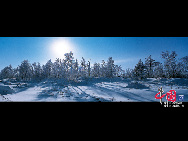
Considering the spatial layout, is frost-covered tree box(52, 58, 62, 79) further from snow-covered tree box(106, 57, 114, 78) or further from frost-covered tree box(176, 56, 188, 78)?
frost-covered tree box(176, 56, 188, 78)

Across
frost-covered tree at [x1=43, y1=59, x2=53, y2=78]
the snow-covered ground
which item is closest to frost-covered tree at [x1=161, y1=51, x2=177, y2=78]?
Result: the snow-covered ground

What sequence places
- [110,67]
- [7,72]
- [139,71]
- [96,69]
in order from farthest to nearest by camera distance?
[7,72], [96,69], [110,67], [139,71]

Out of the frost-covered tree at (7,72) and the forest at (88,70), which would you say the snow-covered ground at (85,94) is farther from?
the frost-covered tree at (7,72)

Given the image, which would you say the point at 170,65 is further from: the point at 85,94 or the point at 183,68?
the point at 85,94

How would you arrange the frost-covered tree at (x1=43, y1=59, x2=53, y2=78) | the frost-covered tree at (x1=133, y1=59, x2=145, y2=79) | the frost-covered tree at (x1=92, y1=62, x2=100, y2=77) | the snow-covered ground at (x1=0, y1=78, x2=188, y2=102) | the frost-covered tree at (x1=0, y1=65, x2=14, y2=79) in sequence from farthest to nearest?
the frost-covered tree at (x1=0, y1=65, x2=14, y2=79), the frost-covered tree at (x1=92, y1=62, x2=100, y2=77), the frost-covered tree at (x1=43, y1=59, x2=53, y2=78), the frost-covered tree at (x1=133, y1=59, x2=145, y2=79), the snow-covered ground at (x1=0, y1=78, x2=188, y2=102)

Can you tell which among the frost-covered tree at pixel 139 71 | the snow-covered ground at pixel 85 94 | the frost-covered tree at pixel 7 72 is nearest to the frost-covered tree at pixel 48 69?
the frost-covered tree at pixel 7 72

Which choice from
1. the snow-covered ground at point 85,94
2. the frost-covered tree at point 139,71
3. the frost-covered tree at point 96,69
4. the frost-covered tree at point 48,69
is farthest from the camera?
the frost-covered tree at point 96,69

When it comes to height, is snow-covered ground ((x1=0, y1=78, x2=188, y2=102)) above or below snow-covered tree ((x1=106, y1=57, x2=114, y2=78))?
below

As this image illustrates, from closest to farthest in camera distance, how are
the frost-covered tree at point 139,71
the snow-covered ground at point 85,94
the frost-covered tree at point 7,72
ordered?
the snow-covered ground at point 85,94 → the frost-covered tree at point 139,71 → the frost-covered tree at point 7,72

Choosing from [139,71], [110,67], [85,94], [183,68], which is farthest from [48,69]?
[183,68]
